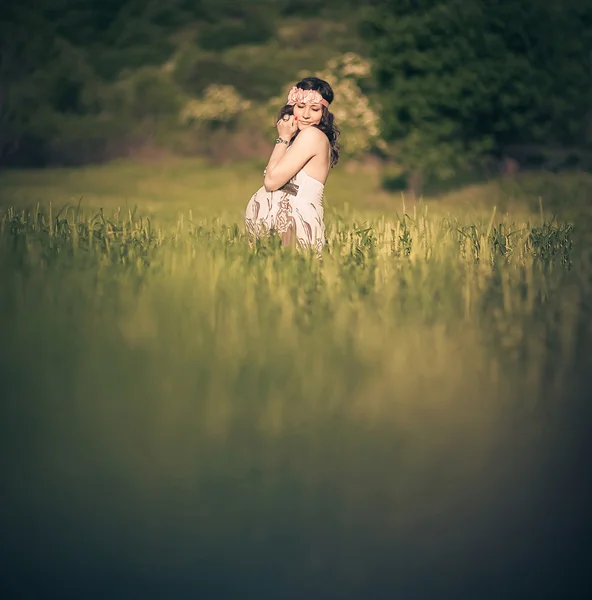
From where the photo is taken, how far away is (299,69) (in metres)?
29.2

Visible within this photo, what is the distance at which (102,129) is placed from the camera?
28703 millimetres

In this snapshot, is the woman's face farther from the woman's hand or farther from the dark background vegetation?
the dark background vegetation

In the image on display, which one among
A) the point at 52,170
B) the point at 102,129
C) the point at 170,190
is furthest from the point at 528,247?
the point at 102,129

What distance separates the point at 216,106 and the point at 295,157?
2176 cm

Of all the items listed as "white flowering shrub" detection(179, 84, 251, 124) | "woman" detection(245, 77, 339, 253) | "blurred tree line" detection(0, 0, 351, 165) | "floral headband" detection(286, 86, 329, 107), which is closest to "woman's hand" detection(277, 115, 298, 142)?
"woman" detection(245, 77, 339, 253)

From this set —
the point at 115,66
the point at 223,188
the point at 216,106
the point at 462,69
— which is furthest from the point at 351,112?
the point at 115,66

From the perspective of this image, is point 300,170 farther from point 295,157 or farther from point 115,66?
point 115,66

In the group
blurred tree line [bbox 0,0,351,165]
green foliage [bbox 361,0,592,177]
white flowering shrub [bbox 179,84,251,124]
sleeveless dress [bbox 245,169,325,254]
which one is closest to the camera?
sleeveless dress [bbox 245,169,325,254]

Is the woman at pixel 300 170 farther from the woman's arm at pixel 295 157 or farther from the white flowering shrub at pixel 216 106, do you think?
the white flowering shrub at pixel 216 106

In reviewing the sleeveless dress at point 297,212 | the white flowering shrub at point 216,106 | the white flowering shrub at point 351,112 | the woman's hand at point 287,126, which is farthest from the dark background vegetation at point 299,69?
the sleeveless dress at point 297,212

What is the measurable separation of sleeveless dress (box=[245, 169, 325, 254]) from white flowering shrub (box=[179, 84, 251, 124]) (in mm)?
21250

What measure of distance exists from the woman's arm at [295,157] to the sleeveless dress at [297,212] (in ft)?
0.49

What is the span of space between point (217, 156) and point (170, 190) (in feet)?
22.3

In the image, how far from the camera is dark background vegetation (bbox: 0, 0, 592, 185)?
1634 centimetres
